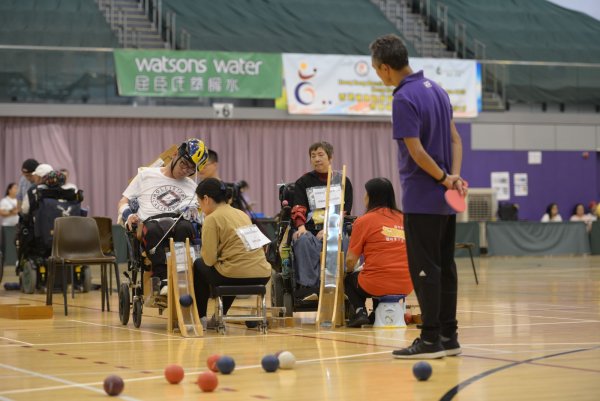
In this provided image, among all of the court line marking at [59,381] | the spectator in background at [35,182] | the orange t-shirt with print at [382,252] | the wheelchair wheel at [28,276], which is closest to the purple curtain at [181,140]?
the spectator in background at [35,182]

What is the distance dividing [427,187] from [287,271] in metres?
A: 2.72

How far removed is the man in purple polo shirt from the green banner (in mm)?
13388

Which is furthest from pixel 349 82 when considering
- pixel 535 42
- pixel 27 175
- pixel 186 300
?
pixel 186 300

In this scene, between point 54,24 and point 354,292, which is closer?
A: point 354,292

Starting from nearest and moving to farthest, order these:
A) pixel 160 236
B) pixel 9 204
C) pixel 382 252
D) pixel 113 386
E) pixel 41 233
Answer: pixel 113 386, pixel 382 252, pixel 160 236, pixel 41 233, pixel 9 204

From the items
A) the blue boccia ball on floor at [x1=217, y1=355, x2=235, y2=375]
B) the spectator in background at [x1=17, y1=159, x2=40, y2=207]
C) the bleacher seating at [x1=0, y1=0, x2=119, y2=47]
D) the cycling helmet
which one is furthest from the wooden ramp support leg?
the bleacher seating at [x1=0, y1=0, x2=119, y2=47]

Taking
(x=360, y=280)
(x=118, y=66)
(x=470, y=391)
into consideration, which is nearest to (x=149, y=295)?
(x=360, y=280)

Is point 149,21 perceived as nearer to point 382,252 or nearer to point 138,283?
point 138,283

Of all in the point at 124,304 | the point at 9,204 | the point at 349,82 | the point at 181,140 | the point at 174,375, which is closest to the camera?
the point at 174,375

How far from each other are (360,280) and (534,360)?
2.26 metres

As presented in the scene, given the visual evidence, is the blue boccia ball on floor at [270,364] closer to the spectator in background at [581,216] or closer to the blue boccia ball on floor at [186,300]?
the blue boccia ball on floor at [186,300]

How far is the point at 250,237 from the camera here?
23.1 ft

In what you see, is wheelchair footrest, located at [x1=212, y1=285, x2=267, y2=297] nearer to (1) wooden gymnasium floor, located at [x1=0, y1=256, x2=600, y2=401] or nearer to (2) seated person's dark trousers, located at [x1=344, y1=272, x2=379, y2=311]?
(1) wooden gymnasium floor, located at [x1=0, y1=256, x2=600, y2=401]

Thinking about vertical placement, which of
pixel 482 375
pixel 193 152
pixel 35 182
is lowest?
pixel 482 375
